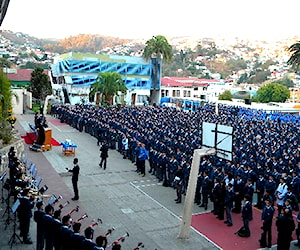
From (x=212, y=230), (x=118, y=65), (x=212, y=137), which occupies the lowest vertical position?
(x=212, y=230)

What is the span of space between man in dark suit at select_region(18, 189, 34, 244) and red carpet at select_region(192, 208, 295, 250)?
4949mm

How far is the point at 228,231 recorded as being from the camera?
36.1 feet

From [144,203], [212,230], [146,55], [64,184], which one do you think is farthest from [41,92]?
[212,230]

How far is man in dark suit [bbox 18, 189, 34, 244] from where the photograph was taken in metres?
8.87

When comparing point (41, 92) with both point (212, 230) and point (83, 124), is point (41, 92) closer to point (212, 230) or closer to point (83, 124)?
point (83, 124)

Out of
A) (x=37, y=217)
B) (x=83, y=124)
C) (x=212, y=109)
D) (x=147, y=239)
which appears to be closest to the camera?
(x=37, y=217)

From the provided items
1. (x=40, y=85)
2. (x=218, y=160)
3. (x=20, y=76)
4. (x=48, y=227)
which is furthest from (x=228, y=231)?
(x=20, y=76)

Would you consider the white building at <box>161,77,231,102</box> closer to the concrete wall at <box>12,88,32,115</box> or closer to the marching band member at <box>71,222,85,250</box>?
the concrete wall at <box>12,88,32,115</box>

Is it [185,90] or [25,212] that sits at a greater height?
[185,90]

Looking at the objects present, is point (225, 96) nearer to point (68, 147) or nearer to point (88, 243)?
point (68, 147)

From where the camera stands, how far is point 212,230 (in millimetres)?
11047

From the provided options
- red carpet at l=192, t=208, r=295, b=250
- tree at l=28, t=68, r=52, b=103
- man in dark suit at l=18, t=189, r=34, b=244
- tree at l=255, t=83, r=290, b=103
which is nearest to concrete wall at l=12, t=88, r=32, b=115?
tree at l=28, t=68, r=52, b=103

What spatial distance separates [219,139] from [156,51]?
46789 millimetres

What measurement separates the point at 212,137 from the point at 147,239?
3.59 meters
